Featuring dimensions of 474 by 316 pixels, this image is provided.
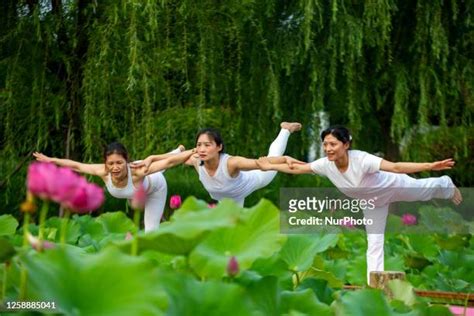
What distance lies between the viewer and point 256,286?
1.41 meters

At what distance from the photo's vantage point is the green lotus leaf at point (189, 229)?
112 cm

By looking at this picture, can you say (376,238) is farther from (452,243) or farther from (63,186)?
(63,186)

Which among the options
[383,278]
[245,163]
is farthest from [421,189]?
[383,278]

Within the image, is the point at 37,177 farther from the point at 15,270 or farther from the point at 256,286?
the point at 256,286

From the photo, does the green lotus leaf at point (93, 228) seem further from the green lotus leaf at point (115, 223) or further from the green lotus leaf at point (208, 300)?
the green lotus leaf at point (208, 300)

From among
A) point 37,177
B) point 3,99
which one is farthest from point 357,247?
point 37,177

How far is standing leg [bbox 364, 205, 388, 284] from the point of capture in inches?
154

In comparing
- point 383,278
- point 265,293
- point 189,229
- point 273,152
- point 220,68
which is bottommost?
point 383,278

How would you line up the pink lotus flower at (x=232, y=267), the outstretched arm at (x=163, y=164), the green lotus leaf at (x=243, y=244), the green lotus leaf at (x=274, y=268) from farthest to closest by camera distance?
the outstretched arm at (x=163, y=164) → the green lotus leaf at (x=274, y=268) → the green lotus leaf at (x=243, y=244) → the pink lotus flower at (x=232, y=267)

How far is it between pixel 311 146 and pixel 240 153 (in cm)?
55

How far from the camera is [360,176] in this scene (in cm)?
450

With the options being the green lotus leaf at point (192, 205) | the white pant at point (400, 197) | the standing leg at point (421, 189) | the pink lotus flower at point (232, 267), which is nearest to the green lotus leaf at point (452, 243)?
the white pant at point (400, 197)

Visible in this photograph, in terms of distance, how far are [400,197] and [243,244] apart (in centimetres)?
356

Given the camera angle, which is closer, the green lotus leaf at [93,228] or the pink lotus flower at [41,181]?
the pink lotus flower at [41,181]
